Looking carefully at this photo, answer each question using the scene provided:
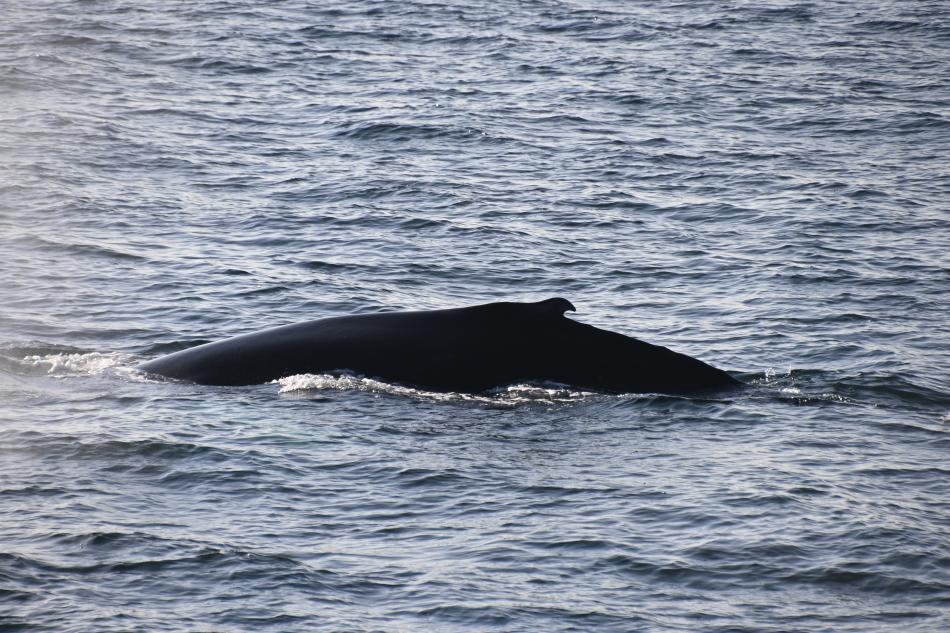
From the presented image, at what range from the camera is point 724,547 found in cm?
1209

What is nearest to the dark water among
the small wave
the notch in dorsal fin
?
the small wave

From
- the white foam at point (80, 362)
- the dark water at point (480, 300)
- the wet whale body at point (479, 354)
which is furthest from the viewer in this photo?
the white foam at point (80, 362)

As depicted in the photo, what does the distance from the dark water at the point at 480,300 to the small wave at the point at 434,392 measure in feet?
0.11

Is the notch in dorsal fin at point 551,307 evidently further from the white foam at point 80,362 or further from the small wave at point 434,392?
the white foam at point 80,362

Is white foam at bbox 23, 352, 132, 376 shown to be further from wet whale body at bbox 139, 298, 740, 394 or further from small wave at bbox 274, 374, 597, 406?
small wave at bbox 274, 374, 597, 406

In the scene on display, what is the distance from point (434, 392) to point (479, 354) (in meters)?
0.62

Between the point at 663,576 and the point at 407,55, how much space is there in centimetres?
3170

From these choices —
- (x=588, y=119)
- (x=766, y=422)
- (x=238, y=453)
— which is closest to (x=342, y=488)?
(x=238, y=453)

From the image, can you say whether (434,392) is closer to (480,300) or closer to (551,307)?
(551,307)

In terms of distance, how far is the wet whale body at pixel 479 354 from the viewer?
15.0 metres

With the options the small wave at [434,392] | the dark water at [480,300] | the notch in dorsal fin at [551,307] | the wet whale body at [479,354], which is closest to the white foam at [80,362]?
the dark water at [480,300]

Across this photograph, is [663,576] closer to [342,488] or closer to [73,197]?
[342,488]

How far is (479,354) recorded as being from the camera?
1516cm

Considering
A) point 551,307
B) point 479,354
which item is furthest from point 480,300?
point 551,307
